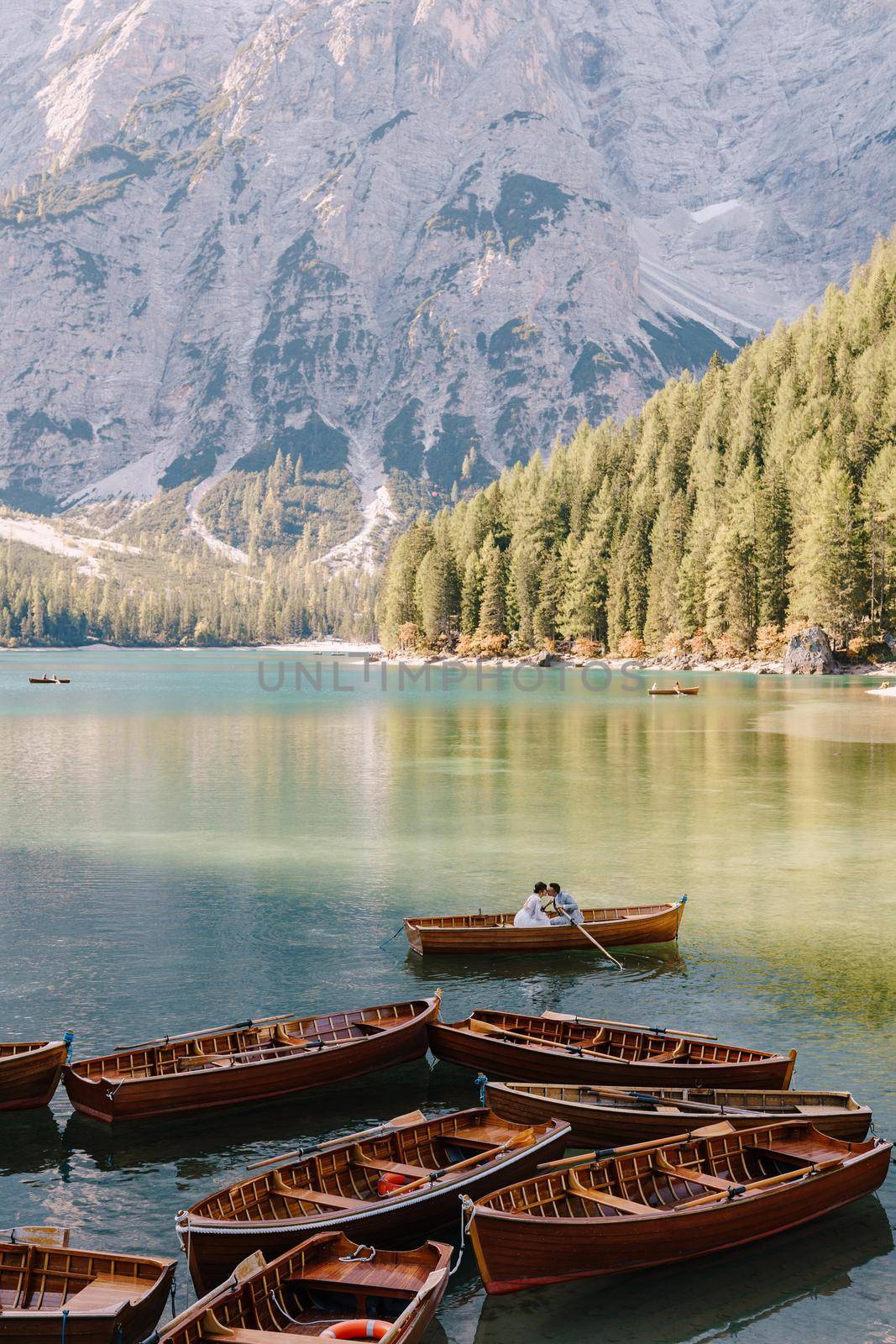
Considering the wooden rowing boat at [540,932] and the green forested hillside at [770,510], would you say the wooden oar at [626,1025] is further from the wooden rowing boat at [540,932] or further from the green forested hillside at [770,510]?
the green forested hillside at [770,510]

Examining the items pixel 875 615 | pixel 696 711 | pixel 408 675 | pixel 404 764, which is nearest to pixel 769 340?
pixel 875 615

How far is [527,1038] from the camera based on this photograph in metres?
20.7

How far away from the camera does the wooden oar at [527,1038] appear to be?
20.1 m

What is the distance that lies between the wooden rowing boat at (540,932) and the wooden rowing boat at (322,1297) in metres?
15.0

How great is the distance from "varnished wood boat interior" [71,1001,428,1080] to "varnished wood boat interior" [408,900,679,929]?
7.14 m

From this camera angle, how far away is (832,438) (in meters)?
164

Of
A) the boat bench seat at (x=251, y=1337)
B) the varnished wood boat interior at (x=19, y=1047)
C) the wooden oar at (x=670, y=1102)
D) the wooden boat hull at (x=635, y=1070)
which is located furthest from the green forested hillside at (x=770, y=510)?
the boat bench seat at (x=251, y=1337)

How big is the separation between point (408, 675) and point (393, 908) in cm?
14779

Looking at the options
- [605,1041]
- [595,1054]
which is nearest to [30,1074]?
[595,1054]

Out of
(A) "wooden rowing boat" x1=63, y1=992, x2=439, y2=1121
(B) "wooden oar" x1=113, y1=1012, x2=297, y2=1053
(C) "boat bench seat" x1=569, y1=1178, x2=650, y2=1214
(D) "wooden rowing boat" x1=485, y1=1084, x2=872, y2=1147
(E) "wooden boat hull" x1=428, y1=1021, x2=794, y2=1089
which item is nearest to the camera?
(C) "boat bench seat" x1=569, y1=1178, x2=650, y2=1214

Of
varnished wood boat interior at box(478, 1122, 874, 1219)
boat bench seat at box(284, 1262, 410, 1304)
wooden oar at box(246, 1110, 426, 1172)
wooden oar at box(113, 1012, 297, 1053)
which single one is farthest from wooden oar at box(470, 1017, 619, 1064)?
boat bench seat at box(284, 1262, 410, 1304)

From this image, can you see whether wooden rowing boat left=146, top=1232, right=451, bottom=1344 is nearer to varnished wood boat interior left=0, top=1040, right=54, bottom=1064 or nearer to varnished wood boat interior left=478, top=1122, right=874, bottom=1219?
varnished wood boat interior left=478, top=1122, right=874, bottom=1219

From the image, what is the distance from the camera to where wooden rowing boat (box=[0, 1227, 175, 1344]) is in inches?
497

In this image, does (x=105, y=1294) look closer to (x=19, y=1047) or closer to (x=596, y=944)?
(x=19, y=1047)
